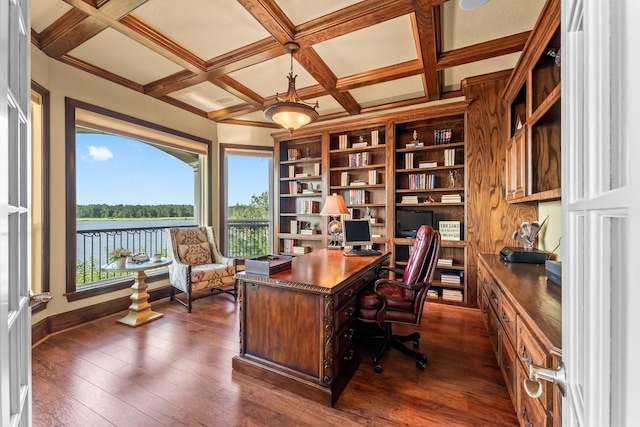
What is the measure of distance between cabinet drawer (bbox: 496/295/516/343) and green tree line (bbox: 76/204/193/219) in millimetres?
4343

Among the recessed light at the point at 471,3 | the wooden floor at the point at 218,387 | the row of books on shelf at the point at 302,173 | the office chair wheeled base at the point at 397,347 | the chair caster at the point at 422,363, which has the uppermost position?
the recessed light at the point at 471,3

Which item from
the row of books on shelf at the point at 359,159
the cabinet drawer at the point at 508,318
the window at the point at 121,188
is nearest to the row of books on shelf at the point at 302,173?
the row of books on shelf at the point at 359,159

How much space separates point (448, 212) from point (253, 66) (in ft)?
10.5

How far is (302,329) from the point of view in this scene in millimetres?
1922

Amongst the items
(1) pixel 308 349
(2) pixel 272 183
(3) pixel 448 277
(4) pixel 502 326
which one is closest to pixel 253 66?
(2) pixel 272 183

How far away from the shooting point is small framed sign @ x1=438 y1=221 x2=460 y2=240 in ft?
12.7

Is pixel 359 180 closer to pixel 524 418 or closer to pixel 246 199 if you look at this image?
pixel 246 199

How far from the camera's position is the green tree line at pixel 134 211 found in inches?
140

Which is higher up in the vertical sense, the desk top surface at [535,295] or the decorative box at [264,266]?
the decorative box at [264,266]

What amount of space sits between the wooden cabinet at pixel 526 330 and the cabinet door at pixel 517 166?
76cm

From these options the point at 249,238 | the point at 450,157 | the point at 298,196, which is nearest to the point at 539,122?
the point at 450,157

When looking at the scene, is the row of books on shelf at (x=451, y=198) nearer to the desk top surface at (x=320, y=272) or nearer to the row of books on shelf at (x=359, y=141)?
the row of books on shelf at (x=359, y=141)

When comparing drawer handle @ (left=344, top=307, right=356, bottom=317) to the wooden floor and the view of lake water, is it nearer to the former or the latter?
the wooden floor

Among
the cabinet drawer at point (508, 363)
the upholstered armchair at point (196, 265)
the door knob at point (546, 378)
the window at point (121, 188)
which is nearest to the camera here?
the door knob at point (546, 378)
